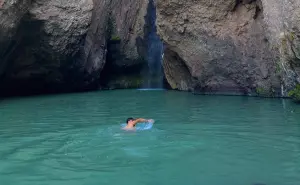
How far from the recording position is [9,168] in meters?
7.01

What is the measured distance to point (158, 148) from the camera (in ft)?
27.4

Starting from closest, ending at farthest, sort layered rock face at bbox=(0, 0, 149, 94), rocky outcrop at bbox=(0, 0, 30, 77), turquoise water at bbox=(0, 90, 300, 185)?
turquoise water at bbox=(0, 90, 300, 185)
rocky outcrop at bbox=(0, 0, 30, 77)
layered rock face at bbox=(0, 0, 149, 94)

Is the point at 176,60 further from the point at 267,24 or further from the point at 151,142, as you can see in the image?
the point at 151,142

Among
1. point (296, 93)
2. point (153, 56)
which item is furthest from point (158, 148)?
point (153, 56)

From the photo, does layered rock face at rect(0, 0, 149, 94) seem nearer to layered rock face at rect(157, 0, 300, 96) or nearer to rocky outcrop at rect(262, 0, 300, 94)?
layered rock face at rect(157, 0, 300, 96)

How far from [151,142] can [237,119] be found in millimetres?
3789

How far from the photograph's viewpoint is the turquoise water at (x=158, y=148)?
20.9 feet

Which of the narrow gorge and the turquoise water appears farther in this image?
the narrow gorge

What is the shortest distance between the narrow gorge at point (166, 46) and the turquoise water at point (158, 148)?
3805mm

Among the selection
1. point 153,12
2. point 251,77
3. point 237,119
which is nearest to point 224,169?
point 237,119

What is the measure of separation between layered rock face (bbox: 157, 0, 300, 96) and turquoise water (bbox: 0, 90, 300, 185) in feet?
15.3

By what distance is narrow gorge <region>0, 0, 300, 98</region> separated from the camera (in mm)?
17234

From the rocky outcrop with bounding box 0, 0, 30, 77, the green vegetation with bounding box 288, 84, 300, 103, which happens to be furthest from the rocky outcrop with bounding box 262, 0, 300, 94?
the rocky outcrop with bounding box 0, 0, 30, 77

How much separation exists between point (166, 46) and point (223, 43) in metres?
3.51
